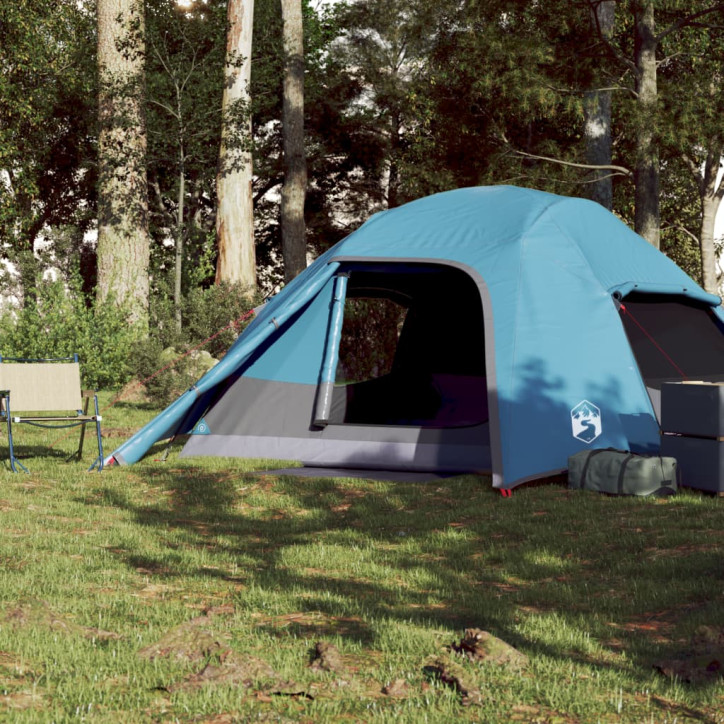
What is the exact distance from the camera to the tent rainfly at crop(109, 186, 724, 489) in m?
8.28

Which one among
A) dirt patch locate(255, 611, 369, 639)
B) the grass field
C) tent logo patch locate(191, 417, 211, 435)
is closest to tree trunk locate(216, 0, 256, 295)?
tent logo patch locate(191, 417, 211, 435)

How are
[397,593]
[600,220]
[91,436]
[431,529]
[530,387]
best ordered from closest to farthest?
[397,593] → [431,529] → [530,387] → [600,220] → [91,436]

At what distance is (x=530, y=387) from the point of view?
8.21m

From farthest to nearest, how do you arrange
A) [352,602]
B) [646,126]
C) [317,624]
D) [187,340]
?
[187,340] < [646,126] < [352,602] < [317,624]

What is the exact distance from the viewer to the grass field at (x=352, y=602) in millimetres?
3656

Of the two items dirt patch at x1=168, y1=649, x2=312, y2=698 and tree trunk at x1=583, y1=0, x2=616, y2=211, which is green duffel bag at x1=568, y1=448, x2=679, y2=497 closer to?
dirt patch at x1=168, y1=649, x2=312, y2=698

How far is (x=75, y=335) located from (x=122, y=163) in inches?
112

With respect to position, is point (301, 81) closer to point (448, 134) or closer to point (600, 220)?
point (448, 134)

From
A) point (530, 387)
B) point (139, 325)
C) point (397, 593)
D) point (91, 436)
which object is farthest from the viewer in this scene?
point (139, 325)

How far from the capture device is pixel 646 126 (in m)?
14.2

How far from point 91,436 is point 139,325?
5985 millimetres

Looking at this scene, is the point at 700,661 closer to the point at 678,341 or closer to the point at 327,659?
the point at 327,659

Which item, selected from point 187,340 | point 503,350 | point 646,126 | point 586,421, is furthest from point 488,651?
point 187,340

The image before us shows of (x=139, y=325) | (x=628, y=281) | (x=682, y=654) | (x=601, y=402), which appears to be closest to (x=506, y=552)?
(x=682, y=654)
